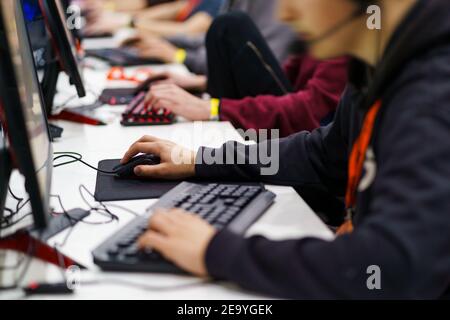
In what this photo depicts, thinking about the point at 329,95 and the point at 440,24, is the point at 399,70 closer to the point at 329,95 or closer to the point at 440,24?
the point at 440,24

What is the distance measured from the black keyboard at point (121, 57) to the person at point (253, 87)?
1.88 feet

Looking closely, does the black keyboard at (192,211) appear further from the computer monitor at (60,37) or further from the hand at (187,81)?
the hand at (187,81)

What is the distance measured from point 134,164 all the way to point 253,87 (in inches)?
35.9

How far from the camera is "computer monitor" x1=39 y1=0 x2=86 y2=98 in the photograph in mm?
1533

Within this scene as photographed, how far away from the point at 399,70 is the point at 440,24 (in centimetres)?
8

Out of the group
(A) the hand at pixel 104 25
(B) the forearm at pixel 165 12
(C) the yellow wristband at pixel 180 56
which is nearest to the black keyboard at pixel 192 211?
(C) the yellow wristband at pixel 180 56

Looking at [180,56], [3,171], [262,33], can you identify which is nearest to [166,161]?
[3,171]

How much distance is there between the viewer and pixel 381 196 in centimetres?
74

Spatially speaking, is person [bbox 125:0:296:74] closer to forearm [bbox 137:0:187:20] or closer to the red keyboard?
the red keyboard

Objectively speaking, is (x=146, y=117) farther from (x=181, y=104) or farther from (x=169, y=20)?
(x=169, y=20)

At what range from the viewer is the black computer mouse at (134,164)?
3.93 feet

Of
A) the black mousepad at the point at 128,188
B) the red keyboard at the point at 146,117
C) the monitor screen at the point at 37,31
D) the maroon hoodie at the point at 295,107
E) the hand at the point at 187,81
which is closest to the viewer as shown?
the black mousepad at the point at 128,188

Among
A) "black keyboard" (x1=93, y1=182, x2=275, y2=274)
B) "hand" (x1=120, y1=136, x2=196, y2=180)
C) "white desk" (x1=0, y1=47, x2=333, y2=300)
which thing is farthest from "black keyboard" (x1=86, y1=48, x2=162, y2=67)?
"black keyboard" (x1=93, y1=182, x2=275, y2=274)
